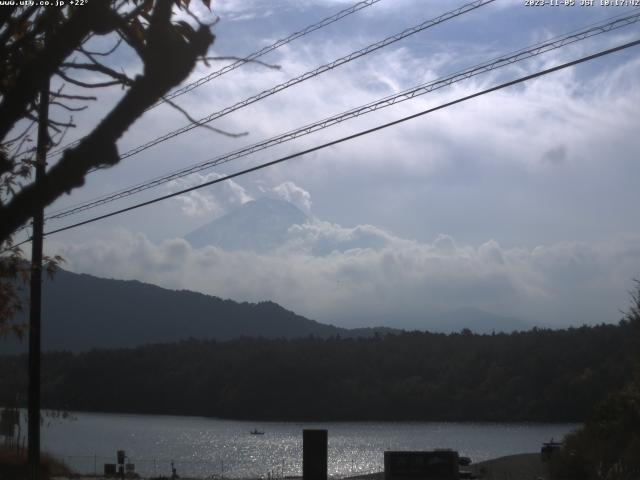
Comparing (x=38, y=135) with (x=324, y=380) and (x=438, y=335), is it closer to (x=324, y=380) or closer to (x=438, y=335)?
(x=324, y=380)

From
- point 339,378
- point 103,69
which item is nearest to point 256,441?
point 339,378

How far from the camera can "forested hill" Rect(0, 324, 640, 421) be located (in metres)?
100

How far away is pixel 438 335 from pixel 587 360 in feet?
150

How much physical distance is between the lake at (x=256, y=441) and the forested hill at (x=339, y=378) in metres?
2.14

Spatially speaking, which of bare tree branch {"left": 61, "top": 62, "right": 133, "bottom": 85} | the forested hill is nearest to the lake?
the forested hill

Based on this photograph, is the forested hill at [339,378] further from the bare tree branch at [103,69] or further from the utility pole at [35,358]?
the bare tree branch at [103,69]

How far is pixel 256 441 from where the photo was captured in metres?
96.7

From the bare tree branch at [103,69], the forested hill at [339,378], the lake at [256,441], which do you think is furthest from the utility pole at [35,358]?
the forested hill at [339,378]

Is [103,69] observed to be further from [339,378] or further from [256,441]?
[339,378]

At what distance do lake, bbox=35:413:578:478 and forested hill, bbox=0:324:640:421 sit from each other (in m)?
2.14

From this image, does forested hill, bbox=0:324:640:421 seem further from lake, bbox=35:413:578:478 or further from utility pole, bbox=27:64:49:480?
utility pole, bbox=27:64:49:480

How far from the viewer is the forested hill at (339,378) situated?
329 feet

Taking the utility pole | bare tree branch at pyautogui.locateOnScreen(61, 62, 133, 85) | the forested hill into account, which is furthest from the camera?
the forested hill

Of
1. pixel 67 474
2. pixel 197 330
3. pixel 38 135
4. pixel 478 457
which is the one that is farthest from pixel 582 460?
pixel 197 330
